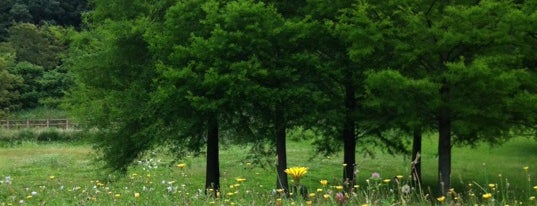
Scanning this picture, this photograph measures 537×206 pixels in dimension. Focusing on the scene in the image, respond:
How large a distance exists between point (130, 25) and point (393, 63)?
5.76 m

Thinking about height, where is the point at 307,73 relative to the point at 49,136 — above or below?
above

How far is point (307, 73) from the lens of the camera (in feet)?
41.9

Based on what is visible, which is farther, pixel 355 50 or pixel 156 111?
pixel 156 111

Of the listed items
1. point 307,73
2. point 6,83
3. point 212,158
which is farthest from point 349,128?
point 6,83

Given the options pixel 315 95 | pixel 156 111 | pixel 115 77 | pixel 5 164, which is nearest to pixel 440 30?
pixel 315 95

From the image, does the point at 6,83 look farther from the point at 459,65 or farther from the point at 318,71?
the point at 459,65

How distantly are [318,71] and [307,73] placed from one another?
35 cm

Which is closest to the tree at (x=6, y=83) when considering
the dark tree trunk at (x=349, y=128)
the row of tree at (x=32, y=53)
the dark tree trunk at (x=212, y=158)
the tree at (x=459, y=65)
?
the row of tree at (x=32, y=53)

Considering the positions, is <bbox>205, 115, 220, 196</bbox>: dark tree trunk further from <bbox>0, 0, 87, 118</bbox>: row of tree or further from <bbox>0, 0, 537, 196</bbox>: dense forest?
<bbox>0, 0, 87, 118</bbox>: row of tree

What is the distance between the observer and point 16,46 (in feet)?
202

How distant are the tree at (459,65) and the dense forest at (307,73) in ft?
0.09

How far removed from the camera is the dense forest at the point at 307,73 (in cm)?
1123

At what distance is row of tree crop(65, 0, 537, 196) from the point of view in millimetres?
11203

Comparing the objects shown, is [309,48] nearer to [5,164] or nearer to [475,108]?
[475,108]
